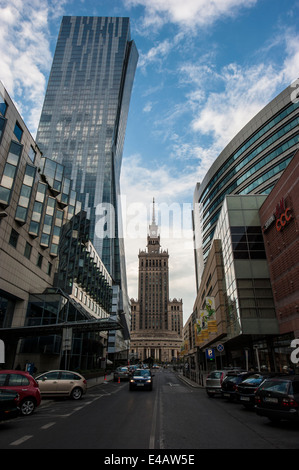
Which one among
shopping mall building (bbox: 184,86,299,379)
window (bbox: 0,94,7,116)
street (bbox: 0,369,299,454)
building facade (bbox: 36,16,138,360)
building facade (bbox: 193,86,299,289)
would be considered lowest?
street (bbox: 0,369,299,454)

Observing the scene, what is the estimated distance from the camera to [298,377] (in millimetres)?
8922

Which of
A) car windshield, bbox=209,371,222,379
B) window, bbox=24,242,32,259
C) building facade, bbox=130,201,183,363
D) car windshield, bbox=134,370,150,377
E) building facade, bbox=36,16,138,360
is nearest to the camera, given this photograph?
car windshield, bbox=209,371,222,379

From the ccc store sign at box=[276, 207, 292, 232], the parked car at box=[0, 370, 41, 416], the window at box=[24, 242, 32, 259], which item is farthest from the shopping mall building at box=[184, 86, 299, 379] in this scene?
the window at box=[24, 242, 32, 259]

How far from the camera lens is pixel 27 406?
10711 mm

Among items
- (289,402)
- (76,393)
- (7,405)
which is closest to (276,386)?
(289,402)

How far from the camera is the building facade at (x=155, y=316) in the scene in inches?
6993

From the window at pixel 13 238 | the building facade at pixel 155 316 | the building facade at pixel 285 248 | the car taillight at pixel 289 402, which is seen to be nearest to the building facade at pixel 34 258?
the window at pixel 13 238

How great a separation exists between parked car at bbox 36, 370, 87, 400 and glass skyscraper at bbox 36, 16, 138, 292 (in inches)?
2612

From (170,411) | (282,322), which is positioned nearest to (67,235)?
(282,322)

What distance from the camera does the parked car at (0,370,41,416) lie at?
1030cm

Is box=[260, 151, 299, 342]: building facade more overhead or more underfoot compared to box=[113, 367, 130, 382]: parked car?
more overhead

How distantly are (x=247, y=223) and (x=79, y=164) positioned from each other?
3358 inches

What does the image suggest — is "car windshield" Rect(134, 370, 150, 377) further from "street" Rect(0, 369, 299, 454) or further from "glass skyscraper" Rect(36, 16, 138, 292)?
"glass skyscraper" Rect(36, 16, 138, 292)

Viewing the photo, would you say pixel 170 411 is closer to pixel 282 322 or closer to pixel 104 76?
pixel 282 322
